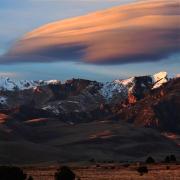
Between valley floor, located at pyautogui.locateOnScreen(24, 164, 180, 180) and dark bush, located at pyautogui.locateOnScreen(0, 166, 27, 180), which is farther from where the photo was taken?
valley floor, located at pyautogui.locateOnScreen(24, 164, 180, 180)

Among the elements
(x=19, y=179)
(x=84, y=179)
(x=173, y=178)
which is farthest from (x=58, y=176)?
(x=173, y=178)

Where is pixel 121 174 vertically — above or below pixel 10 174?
below

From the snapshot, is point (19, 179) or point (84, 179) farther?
point (84, 179)

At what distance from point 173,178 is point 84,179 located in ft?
43.0

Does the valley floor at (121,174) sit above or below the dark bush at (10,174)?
below

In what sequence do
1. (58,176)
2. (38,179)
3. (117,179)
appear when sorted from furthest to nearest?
(38,179) < (117,179) < (58,176)

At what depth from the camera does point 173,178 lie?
299ft

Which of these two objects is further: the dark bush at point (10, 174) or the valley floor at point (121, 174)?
the valley floor at point (121, 174)

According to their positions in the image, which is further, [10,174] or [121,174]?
[121,174]

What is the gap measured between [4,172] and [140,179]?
24.5 meters

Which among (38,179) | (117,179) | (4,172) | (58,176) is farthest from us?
(38,179)

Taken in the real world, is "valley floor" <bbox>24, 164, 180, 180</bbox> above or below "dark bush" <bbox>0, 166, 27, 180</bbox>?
below

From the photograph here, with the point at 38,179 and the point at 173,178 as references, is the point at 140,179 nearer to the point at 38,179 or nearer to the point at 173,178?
the point at 173,178

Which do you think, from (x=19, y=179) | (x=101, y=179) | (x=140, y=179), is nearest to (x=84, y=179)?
(x=101, y=179)
